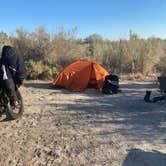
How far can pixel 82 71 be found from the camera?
36.1 feet

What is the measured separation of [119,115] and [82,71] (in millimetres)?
4044

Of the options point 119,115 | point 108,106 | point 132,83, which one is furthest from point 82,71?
point 119,115

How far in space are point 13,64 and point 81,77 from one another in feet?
15.7

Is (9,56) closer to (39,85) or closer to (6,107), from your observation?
(6,107)

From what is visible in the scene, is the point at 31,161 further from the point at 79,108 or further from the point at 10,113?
the point at 79,108

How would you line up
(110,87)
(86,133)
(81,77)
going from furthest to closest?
(81,77), (110,87), (86,133)

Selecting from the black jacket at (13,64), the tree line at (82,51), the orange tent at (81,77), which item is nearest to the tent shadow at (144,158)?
the black jacket at (13,64)

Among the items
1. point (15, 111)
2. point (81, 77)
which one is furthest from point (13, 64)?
point (81, 77)

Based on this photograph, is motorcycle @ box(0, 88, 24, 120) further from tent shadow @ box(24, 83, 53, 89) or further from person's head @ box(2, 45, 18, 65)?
tent shadow @ box(24, 83, 53, 89)

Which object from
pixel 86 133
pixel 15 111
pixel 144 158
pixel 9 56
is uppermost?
pixel 9 56

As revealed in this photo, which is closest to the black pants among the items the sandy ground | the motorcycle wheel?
the motorcycle wheel

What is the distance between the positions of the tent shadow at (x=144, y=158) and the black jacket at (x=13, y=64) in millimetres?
2954

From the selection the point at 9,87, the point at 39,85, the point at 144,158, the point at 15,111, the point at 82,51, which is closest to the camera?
the point at 144,158

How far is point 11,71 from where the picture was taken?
6.42 meters
